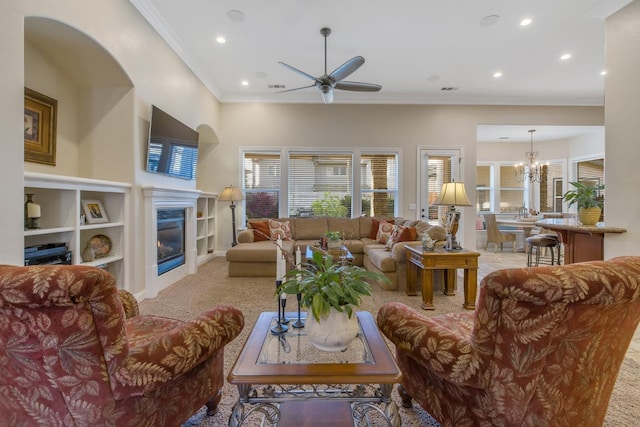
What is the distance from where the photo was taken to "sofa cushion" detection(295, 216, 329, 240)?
5.61 m

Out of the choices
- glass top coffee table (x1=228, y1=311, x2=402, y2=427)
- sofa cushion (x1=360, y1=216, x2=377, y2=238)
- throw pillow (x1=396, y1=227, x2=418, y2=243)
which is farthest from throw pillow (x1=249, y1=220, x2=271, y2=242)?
glass top coffee table (x1=228, y1=311, x2=402, y2=427)

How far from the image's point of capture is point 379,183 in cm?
630

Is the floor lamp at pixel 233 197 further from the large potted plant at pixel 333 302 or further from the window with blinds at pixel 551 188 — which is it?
the window with blinds at pixel 551 188

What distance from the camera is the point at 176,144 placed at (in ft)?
13.4

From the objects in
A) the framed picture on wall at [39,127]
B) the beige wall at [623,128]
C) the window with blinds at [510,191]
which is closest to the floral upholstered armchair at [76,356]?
the framed picture on wall at [39,127]

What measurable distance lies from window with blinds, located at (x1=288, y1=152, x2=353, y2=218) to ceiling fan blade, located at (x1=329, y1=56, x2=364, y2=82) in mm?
2546

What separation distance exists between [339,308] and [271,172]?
5.27 metres

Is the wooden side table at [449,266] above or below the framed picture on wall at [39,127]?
below

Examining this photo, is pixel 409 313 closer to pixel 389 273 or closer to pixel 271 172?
pixel 389 273

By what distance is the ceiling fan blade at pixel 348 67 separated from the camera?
3373 mm

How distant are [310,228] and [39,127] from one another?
3.90m

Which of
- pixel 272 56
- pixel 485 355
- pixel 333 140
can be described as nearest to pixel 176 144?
pixel 272 56

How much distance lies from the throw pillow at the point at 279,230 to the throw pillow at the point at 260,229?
0.28 feet

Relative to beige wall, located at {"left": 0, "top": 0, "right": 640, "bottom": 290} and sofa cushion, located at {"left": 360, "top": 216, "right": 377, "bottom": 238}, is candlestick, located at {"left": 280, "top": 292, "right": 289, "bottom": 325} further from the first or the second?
sofa cushion, located at {"left": 360, "top": 216, "right": 377, "bottom": 238}
